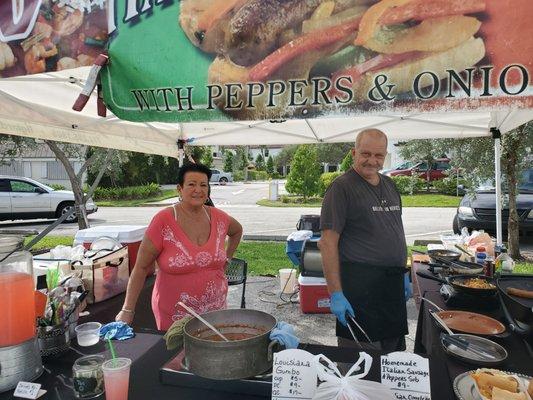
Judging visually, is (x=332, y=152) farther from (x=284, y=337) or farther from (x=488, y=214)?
(x=284, y=337)

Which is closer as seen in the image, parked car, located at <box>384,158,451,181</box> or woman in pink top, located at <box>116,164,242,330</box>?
woman in pink top, located at <box>116,164,242,330</box>

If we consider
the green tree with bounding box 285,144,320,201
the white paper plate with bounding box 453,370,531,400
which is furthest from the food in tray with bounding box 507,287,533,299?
the green tree with bounding box 285,144,320,201

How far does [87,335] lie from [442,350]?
1686 mm

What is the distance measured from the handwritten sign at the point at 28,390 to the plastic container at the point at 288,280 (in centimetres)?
409

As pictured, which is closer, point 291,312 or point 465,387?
point 465,387

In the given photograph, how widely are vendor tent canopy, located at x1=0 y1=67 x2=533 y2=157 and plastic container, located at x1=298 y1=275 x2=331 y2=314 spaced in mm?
1894

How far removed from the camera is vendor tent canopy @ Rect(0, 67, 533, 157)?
3.25 meters

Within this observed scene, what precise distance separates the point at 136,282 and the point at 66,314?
50 cm

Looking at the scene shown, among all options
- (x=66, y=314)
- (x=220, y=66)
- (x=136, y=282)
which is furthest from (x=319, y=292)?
(x=220, y=66)

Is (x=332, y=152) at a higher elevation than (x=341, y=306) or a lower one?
higher

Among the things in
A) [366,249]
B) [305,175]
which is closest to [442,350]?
[366,249]

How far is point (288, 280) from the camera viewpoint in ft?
17.9

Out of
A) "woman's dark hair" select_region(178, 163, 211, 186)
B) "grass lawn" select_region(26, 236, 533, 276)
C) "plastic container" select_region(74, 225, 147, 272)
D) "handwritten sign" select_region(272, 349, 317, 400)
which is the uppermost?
"woman's dark hair" select_region(178, 163, 211, 186)

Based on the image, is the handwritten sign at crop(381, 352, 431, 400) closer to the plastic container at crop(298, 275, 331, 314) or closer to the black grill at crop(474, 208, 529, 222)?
the plastic container at crop(298, 275, 331, 314)
